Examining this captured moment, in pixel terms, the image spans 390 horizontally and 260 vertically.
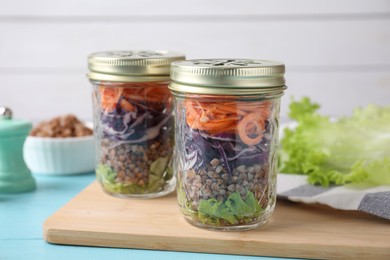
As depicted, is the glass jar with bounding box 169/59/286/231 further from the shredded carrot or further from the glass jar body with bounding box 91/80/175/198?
the glass jar body with bounding box 91/80/175/198

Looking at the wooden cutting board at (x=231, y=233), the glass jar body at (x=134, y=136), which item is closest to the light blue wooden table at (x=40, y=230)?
the wooden cutting board at (x=231, y=233)

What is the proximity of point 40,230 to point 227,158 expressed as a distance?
38 cm

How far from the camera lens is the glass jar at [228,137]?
3.23ft

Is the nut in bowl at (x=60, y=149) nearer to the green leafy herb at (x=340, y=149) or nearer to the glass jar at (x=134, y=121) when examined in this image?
the glass jar at (x=134, y=121)

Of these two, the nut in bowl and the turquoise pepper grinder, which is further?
the nut in bowl

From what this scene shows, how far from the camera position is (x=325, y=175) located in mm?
1271

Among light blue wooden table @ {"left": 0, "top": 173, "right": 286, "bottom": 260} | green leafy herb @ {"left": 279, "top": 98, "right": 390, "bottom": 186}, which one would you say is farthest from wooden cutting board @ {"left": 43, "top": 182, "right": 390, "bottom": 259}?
green leafy herb @ {"left": 279, "top": 98, "right": 390, "bottom": 186}

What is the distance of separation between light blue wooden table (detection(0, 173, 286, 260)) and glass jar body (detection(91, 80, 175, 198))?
0.15 m

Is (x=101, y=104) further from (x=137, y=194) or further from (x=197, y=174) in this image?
(x=197, y=174)

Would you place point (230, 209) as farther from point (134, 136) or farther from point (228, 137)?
point (134, 136)

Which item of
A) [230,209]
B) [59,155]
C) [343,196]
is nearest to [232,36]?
[59,155]

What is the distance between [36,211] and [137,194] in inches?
8.1

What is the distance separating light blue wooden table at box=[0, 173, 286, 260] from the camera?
0.99 metres

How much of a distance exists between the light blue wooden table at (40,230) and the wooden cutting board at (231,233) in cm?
1
